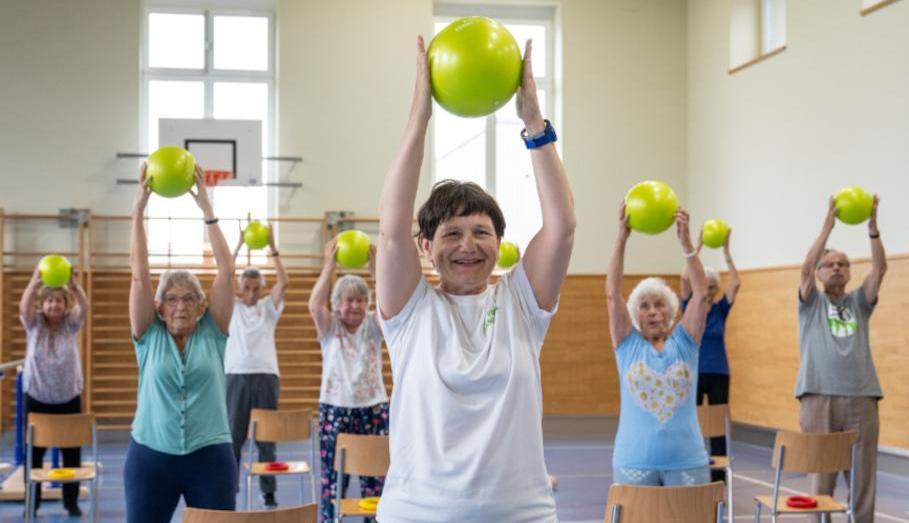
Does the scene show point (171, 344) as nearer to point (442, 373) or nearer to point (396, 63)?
point (442, 373)

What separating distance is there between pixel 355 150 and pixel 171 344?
8516 millimetres

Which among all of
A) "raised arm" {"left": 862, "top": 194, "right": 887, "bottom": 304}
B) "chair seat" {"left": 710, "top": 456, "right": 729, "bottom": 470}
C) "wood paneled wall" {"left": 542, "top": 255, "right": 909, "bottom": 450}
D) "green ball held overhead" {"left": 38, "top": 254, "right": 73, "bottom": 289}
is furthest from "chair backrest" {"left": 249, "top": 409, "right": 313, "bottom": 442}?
"wood paneled wall" {"left": 542, "top": 255, "right": 909, "bottom": 450}

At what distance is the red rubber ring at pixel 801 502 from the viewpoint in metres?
4.70

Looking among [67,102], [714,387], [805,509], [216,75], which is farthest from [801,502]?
[67,102]

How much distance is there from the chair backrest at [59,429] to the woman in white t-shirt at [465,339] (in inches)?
170

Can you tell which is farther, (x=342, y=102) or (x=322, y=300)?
(x=342, y=102)

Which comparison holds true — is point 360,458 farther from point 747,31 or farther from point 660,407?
point 747,31

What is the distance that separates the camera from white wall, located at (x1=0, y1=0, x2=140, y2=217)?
11172 millimetres

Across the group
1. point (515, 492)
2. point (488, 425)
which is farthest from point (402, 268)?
point (515, 492)

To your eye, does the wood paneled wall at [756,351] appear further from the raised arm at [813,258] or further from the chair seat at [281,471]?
the chair seat at [281,471]

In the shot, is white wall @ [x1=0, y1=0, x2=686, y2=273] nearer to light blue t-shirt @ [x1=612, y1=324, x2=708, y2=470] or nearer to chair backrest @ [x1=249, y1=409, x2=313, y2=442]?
chair backrest @ [x1=249, y1=409, x2=313, y2=442]

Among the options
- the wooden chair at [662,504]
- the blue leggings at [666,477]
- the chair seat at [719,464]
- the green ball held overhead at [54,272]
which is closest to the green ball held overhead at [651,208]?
the blue leggings at [666,477]

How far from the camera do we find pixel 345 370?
5379 millimetres

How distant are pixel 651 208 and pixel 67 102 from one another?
939cm
